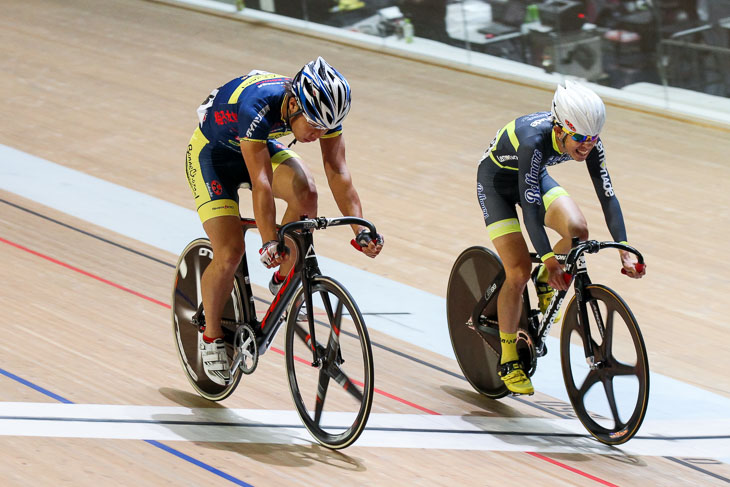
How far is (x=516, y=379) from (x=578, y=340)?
281 millimetres

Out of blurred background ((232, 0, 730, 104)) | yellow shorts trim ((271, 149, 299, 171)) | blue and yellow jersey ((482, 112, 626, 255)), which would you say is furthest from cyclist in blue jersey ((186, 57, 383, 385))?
blurred background ((232, 0, 730, 104))

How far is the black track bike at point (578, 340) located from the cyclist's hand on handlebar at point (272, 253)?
1.01 metres

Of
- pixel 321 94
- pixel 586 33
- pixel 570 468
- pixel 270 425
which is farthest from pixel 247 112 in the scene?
pixel 586 33

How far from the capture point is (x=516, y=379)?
4.00 meters

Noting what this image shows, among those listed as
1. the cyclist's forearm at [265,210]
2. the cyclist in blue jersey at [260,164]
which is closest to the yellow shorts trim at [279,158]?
the cyclist in blue jersey at [260,164]

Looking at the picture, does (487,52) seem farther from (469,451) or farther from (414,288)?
(469,451)

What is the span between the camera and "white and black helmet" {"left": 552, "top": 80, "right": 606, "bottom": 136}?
350 centimetres

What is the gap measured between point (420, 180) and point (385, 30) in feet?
11.1

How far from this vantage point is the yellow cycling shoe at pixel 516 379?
13.1ft

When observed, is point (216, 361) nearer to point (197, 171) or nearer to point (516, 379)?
point (197, 171)

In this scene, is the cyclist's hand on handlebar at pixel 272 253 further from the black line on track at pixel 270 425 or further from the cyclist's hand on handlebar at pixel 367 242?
the black line on track at pixel 270 425

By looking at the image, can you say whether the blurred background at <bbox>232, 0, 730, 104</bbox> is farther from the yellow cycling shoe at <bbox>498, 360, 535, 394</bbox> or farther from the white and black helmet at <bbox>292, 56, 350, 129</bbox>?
the white and black helmet at <bbox>292, 56, 350, 129</bbox>

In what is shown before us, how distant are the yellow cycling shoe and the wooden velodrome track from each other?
19 centimetres

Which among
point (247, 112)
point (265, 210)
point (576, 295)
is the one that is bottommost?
point (576, 295)
